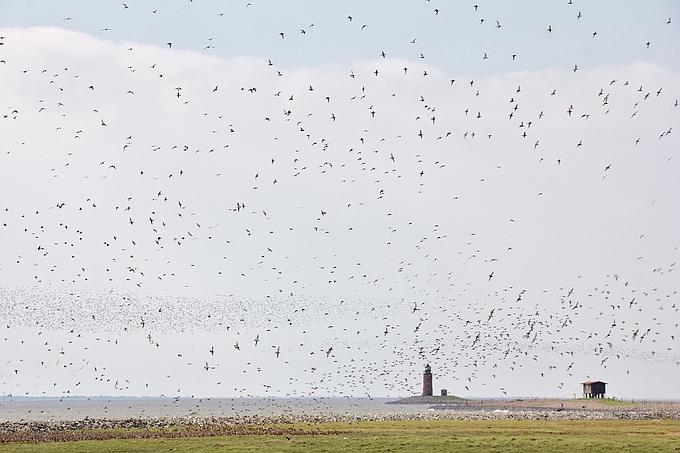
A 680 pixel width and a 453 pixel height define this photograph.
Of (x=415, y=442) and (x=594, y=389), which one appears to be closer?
(x=415, y=442)

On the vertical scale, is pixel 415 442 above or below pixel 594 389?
below

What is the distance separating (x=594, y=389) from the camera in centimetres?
16338

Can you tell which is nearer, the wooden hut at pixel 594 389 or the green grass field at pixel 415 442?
the green grass field at pixel 415 442

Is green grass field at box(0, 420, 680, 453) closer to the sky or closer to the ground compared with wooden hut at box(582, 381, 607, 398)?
closer to the ground

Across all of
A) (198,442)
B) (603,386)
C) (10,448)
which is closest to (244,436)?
(198,442)

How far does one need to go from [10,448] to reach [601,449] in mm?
36326

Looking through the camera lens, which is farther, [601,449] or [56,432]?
[56,432]

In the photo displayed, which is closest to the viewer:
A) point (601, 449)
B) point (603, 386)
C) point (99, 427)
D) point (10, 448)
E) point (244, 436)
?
point (601, 449)

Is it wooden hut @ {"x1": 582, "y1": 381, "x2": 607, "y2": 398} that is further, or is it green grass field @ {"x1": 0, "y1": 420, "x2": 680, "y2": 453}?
wooden hut @ {"x1": 582, "y1": 381, "x2": 607, "y2": 398}

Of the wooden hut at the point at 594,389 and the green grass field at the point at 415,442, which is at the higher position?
the wooden hut at the point at 594,389

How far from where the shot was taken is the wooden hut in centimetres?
16300

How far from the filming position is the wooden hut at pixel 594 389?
163 meters

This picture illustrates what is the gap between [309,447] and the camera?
52.3m

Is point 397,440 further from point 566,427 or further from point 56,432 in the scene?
point 56,432
